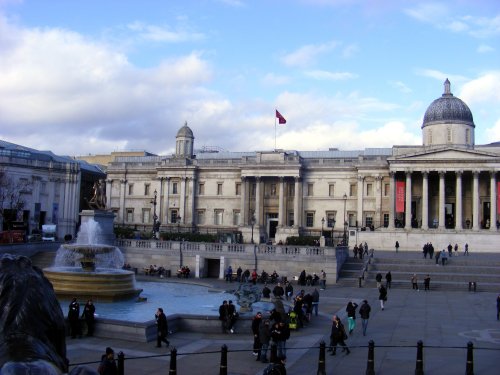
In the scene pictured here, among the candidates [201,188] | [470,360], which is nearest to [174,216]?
[201,188]

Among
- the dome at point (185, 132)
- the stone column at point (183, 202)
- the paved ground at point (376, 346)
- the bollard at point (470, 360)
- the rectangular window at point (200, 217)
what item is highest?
the dome at point (185, 132)

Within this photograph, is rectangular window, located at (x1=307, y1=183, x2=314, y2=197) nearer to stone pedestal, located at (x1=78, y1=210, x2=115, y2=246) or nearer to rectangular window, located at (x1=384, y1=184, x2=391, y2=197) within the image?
rectangular window, located at (x1=384, y1=184, x2=391, y2=197)

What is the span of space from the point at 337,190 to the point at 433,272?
3456cm

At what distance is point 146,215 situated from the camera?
8688cm

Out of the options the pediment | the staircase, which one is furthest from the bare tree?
the pediment

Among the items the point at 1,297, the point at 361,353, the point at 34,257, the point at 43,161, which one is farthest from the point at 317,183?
the point at 1,297

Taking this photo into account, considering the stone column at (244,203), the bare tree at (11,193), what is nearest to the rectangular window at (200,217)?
the stone column at (244,203)

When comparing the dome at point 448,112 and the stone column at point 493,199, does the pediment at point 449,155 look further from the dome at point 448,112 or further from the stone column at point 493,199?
the dome at point 448,112

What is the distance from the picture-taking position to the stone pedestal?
40612 mm

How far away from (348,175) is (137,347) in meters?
62.8

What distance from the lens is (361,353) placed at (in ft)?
61.6

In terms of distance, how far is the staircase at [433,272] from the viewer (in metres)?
41.0

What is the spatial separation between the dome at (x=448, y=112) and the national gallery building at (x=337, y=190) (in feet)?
0.42

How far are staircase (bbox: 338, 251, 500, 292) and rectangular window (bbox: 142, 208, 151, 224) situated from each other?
4335 cm
